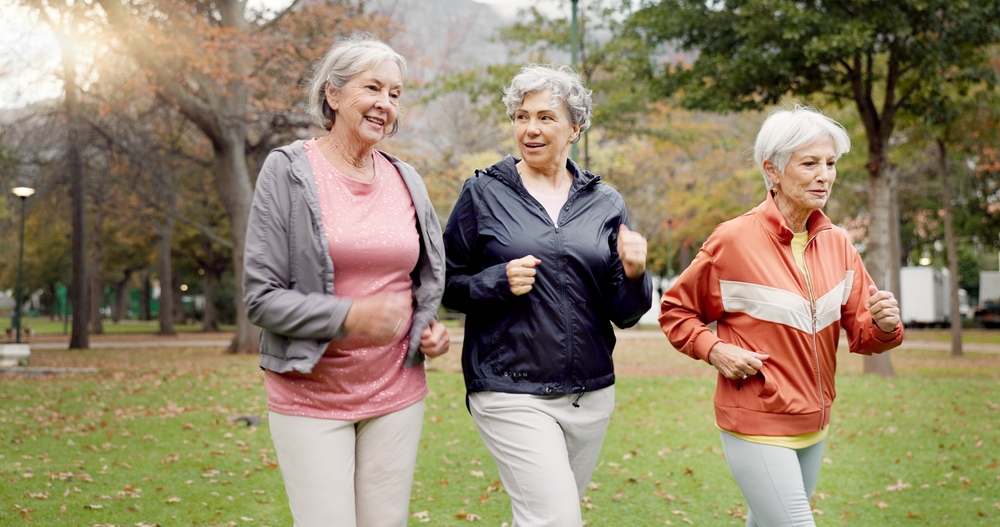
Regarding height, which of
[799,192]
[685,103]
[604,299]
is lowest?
[604,299]

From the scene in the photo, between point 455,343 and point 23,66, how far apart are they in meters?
13.3

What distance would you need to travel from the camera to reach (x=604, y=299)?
3393mm

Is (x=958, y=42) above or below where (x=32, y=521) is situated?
above

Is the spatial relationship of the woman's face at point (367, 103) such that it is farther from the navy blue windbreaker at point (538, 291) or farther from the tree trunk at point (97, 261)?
the tree trunk at point (97, 261)

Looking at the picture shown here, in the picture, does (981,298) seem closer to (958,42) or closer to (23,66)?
(958,42)

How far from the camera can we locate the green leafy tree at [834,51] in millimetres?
12078

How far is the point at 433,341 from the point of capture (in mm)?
3035

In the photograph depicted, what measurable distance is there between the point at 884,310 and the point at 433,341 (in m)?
1.67

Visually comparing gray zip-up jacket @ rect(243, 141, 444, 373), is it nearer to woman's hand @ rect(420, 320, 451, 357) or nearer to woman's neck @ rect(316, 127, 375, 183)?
woman's neck @ rect(316, 127, 375, 183)

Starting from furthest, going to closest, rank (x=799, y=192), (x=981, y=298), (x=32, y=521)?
(x=981, y=298) → (x=32, y=521) → (x=799, y=192)

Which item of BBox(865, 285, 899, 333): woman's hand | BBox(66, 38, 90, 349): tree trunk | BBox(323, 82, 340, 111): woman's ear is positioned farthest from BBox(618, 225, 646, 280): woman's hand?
BBox(66, 38, 90, 349): tree trunk

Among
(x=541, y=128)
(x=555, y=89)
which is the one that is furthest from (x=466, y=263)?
(x=555, y=89)

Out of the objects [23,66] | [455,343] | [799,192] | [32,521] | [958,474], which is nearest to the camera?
[799,192]

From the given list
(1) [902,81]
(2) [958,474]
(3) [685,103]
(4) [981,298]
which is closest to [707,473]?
(2) [958,474]
